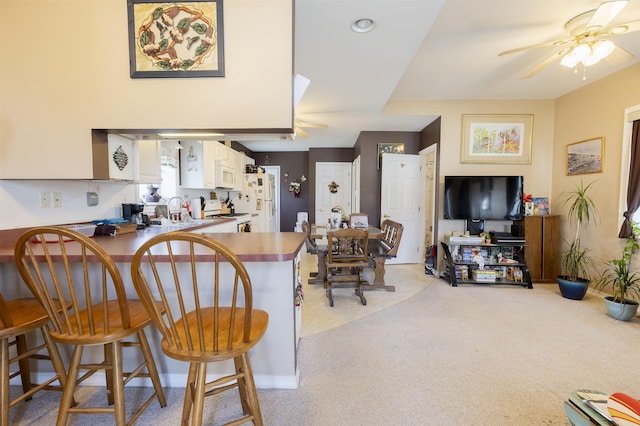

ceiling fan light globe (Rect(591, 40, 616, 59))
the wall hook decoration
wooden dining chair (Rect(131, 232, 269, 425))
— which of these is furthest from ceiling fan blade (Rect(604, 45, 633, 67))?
the wall hook decoration

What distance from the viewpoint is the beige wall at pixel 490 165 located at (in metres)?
3.83

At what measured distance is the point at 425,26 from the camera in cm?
196

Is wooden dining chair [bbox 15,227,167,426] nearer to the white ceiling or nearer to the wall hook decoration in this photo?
the white ceiling

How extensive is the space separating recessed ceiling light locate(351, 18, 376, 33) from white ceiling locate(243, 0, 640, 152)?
4 cm

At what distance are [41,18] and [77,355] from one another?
199 cm

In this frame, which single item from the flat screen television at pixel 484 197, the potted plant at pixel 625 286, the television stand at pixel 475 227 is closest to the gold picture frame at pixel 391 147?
the flat screen television at pixel 484 197

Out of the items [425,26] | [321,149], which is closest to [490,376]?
[425,26]

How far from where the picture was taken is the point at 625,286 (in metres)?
2.56

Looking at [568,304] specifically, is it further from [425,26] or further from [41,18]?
[41,18]

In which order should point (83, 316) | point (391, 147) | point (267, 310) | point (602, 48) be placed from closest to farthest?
point (83, 316) < point (267, 310) < point (602, 48) < point (391, 147)

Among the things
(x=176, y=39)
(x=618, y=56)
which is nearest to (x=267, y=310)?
(x=176, y=39)

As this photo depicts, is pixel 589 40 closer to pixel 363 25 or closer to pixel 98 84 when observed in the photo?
pixel 363 25

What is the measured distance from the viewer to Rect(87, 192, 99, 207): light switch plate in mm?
2221

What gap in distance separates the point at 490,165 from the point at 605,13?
7.60 feet
